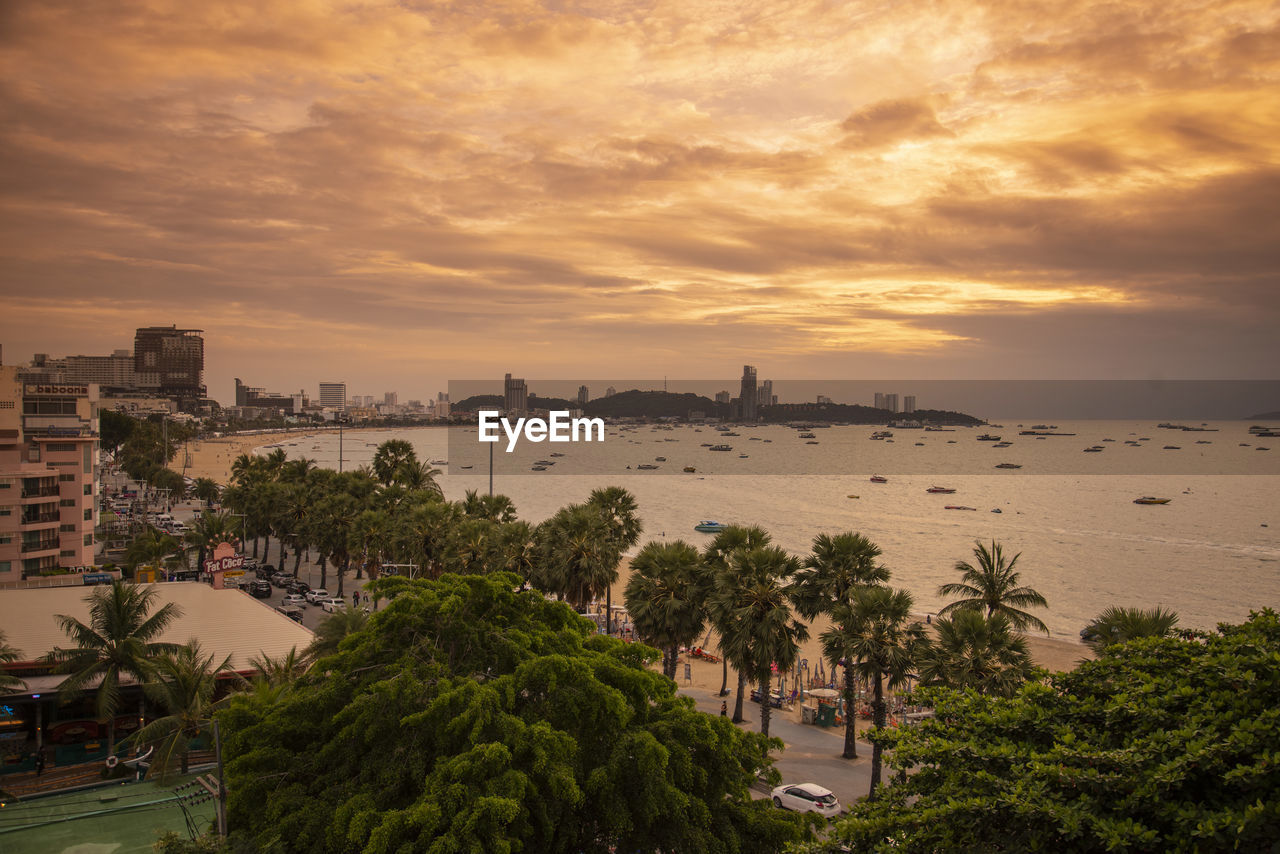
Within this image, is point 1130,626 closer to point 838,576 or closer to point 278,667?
point 838,576

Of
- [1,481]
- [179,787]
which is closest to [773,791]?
[179,787]

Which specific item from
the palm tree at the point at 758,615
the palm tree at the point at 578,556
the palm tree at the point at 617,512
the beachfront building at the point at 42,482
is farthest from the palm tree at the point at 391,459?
the palm tree at the point at 758,615

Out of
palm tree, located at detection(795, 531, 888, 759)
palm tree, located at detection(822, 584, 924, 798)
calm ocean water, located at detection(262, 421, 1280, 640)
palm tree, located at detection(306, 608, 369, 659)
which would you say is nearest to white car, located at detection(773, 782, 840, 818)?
palm tree, located at detection(822, 584, 924, 798)

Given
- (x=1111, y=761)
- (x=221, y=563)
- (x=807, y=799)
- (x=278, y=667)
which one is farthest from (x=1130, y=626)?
(x=221, y=563)

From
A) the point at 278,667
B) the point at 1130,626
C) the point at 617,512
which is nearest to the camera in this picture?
the point at 1130,626

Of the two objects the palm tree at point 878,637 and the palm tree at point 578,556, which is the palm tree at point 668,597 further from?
the palm tree at point 878,637
